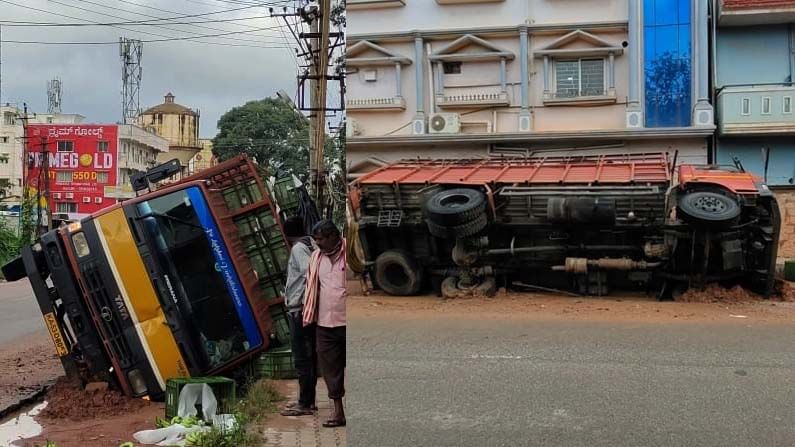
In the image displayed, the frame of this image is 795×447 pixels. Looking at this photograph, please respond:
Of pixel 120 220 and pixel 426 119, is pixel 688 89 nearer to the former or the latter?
pixel 426 119

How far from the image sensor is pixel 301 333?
15.0 feet

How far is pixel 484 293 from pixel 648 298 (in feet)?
5.67

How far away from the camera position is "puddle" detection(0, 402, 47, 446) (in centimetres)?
493

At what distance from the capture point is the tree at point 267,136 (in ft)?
16.3

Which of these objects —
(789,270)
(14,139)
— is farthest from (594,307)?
(14,139)

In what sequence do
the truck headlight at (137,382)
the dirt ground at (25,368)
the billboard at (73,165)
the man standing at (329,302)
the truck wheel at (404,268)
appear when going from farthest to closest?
the truck wheel at (404,268) < the dirt ground at (25,368) < the billboard at (73,165) < the truck headlight at (137,382) < the man standing at (329,302)

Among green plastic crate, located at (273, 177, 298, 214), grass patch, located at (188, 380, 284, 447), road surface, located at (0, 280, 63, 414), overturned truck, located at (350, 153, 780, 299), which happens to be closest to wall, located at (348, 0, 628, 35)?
overturned truck, located at (350, 153, 780, 299)

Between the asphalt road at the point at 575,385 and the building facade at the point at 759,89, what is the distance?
1100 mm

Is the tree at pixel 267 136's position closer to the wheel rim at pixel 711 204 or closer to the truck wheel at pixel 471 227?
the truck wheel at pixel 471 227

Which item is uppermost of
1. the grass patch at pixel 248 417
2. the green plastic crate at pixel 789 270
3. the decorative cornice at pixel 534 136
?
the decorative cornice at pixel 534 136

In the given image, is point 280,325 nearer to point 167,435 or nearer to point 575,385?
point 167,435

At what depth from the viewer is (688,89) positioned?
2.63 m

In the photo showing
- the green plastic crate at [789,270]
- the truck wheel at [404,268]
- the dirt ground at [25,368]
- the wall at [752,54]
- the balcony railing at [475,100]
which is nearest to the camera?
the balcony railing at [475,100]

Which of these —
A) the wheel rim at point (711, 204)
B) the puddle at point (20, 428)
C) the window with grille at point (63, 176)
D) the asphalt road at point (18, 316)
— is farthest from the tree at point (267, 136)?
the asphalt road at point (18, 316)
